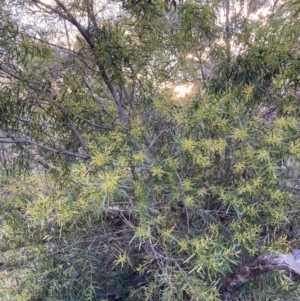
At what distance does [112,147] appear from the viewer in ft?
5.71

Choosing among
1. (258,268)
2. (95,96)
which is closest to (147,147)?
(95,96)

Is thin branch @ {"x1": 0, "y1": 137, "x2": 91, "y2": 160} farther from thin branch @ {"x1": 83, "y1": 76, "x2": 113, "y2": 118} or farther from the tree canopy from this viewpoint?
thin branch @ {"x1": 83, "y1": 76, "x2": 113, "y2": 118}

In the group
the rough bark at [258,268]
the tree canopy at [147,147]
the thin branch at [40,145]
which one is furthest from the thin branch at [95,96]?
the rough bark at [258,268]

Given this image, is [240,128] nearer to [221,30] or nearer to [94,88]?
[221,30]

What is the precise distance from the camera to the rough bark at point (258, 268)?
5.30 feet

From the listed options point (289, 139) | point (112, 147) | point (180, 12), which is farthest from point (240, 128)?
point (180, 12)

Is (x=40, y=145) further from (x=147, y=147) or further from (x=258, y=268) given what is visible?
(x=258, y=268)

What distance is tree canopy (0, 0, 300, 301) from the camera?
1711 mm

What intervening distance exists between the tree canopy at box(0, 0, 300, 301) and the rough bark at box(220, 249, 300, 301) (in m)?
0.02

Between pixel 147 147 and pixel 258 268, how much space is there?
82 centimetres

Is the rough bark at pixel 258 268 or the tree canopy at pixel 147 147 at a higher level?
the tree canopy at pixel 147 147

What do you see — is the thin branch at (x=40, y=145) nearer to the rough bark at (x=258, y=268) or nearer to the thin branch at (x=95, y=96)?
the thin branch at (x=95, y=96)

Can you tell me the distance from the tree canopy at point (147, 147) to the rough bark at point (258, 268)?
18 mm

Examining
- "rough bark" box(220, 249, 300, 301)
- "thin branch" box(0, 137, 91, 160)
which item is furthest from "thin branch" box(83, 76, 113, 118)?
"rough bark" box(220, 249, 300, 301)
